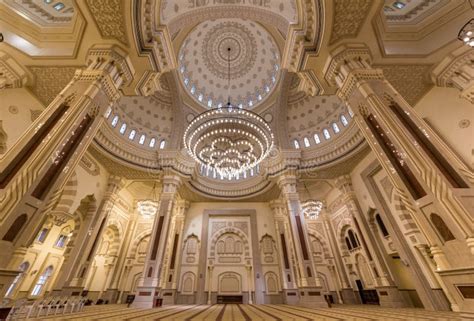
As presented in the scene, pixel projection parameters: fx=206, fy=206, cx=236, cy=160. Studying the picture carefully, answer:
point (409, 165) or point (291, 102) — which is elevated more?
point (291, 102)

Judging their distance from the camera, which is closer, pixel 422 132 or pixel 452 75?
pixel 422 132

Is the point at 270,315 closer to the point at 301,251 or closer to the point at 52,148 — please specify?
the point at 301,251

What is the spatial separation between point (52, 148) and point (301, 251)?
1006 cm

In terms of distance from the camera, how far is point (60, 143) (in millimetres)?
4336

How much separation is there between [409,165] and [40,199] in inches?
282

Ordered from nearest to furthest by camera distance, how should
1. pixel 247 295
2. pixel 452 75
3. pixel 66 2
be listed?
pixel 452 75
pixel 66 2
pixel 247 295

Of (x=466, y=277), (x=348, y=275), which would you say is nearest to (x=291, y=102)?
(x=348, y=275)

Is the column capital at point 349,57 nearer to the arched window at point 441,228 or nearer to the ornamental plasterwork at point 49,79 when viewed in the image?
the arched window at point 441,228

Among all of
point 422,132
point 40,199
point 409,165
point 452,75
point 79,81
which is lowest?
point 40,199

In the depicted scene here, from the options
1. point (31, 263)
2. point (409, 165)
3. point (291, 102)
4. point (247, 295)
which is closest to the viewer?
point (409, 165)

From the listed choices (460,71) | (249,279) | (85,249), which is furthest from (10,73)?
(249,279)

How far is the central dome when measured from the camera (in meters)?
→ 13.9

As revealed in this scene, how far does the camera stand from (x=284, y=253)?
522 inches

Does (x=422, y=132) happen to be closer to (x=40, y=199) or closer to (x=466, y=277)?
(x=466, y=277)
